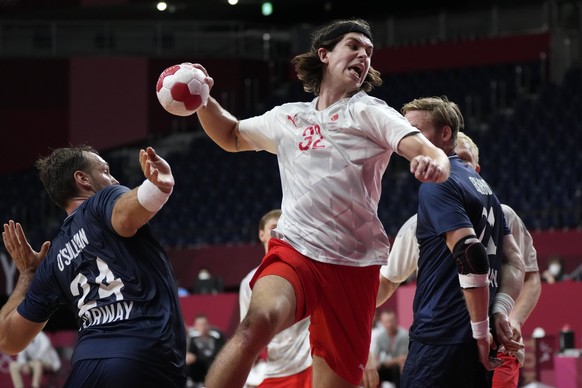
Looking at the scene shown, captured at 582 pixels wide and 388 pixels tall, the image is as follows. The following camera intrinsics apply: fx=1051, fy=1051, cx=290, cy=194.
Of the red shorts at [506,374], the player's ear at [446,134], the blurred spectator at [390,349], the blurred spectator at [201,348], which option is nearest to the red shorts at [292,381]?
the red shorts at [506,374]

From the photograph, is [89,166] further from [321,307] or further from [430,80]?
[430,80]

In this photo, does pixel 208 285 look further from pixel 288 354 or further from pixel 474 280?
pixel 474 280

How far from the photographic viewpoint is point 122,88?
26953 millimetres

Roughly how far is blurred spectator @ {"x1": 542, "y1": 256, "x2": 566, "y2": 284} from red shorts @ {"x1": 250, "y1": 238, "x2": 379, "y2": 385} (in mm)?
9357

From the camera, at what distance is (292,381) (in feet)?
24.8

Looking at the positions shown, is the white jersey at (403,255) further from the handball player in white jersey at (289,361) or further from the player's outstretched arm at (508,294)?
the handball player in white jersey at (289,361)

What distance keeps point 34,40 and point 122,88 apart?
2473mm

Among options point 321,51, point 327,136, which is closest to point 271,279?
point 327,136

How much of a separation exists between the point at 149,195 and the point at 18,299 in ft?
3.91

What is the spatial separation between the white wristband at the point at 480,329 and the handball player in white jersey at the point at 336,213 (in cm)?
51

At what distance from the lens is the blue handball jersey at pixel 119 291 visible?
4.74 metres

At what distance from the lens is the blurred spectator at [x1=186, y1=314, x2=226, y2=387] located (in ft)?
46.8

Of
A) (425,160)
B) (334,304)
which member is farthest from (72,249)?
(425,160)

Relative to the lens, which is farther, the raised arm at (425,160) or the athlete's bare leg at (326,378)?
the athlete's bare leg at (326,378)
